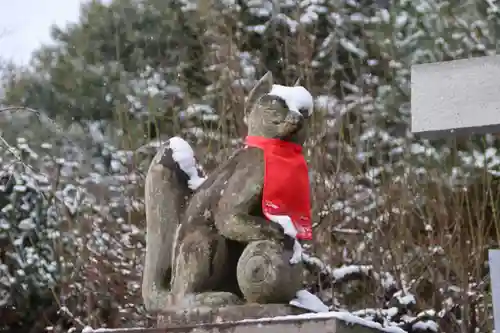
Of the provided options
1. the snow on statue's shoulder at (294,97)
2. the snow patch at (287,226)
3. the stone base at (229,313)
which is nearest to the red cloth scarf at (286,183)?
the snow patch at (287,226)

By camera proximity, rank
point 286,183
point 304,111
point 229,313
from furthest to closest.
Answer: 1. point 304,111
2. point 286,183
3. point 229,313

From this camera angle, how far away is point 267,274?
8.39ft

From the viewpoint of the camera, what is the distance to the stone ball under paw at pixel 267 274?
2562 millimetres

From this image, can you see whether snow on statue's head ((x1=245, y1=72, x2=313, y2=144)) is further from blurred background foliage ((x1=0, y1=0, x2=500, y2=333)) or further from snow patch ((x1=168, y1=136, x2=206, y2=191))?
blurred background foliage ((x1=0, y1=0, x2=500, y2=333))

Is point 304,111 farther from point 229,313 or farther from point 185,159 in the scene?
point 229,313

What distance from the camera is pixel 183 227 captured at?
2.79 meters

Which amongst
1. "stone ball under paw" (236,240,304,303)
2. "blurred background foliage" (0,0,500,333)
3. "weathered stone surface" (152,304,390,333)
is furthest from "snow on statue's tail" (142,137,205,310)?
"blurred background foliage" (0,0,500,333)

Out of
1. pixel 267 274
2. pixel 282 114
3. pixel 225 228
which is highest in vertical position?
pixel 282 114

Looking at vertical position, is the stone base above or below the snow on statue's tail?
below

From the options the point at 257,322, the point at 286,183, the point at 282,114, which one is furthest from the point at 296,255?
the point at 282,114

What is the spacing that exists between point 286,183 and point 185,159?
42 cm

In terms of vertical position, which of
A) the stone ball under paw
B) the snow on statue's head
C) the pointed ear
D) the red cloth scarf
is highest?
the pointed ear

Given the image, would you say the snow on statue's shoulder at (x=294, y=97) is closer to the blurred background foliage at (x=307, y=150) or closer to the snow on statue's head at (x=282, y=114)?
the snow on statue's head at (x=282, y=114)

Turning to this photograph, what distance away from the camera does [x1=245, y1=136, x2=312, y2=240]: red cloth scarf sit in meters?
2.65
